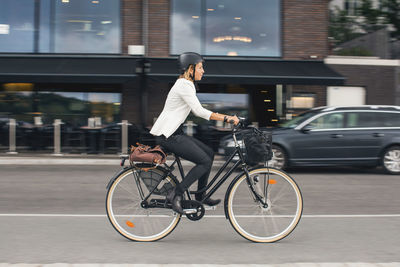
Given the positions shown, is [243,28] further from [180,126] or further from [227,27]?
[180,126]

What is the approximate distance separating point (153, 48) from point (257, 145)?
45.1 ft

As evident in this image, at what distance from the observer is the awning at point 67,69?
52.1 ft

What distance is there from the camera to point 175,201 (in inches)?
185

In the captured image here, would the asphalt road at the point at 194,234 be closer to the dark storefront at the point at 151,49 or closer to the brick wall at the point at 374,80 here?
the dark storefront at the point at 151,49

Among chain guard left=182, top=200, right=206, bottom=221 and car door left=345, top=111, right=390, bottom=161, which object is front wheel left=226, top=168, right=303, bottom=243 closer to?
chain guard left=182, top=200, right=206, bottom=221

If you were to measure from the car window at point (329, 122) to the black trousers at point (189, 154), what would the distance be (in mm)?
7141

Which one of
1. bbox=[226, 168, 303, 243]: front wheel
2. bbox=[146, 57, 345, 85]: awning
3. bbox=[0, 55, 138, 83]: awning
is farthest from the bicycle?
bbox=[0, 55, 138, 83]: awning

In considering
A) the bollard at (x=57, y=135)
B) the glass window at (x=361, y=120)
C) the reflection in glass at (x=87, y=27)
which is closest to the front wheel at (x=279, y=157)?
the glass window at (x=361, y=120)

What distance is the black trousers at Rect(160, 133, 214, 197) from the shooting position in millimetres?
4676

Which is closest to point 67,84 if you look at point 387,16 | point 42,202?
point 42,202

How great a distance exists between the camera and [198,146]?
4758mm

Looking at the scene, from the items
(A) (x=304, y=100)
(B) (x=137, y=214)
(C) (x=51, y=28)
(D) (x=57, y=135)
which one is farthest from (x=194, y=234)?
(C) (x=51, y=28)

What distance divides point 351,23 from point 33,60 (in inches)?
986

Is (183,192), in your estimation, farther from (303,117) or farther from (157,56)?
(157,56)
